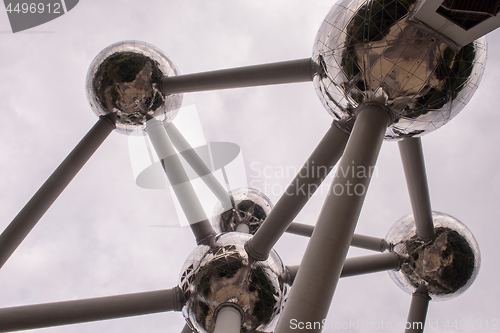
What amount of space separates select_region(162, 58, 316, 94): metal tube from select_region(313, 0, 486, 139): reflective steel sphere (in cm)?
68

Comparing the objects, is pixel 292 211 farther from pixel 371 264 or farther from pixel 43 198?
pixel 43 198

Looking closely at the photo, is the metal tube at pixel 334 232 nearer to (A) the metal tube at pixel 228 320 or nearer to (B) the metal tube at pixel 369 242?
(A) the metal tube at pixel 228 320

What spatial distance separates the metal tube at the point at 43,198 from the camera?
6.30 metres

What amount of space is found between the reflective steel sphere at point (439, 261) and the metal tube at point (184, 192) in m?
4.38

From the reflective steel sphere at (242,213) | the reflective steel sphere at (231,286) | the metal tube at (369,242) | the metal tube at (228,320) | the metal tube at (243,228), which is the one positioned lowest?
the metal tube at (228,320)

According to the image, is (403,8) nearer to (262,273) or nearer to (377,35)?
(377,35)

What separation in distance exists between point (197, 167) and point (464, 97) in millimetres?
5939

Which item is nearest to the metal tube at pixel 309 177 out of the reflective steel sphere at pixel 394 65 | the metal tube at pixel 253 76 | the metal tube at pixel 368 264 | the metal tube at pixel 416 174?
the reflective steel sphere at pixel 394 65

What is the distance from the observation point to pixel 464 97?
195 inches

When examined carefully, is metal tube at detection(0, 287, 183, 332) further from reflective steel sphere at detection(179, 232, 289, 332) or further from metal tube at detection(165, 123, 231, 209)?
metal tube at detection(165, 123, 231, 209)

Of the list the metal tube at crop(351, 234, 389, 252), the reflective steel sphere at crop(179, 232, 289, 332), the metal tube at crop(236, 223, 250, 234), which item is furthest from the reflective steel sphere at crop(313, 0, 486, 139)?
the metal tube at crop(236, 223, 250, 234)

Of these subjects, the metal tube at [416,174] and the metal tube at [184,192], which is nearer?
the metal tube at [416,174]

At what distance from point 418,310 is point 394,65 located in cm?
601

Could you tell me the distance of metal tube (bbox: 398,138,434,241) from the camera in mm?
6461
